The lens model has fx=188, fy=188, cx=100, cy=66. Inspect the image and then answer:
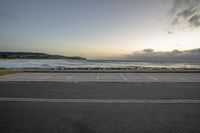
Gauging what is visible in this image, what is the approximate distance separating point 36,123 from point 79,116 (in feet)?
3.96

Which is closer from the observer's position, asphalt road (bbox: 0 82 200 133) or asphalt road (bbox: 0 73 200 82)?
asphalt road (bbox: 0 82 200 133)

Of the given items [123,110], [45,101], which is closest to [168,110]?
[123,110]

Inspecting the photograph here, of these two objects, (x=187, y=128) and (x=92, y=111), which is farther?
(x=92, y=111)

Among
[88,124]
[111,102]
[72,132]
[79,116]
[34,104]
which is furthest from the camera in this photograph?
[111,102]

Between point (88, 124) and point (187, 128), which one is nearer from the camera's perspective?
point (187, 128)

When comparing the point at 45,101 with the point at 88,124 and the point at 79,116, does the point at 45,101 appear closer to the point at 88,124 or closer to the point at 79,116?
the point at 79,116

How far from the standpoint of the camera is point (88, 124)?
15.8 ft

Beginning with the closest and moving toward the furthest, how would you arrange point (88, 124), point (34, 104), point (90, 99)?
point (88, 124), point (34, 104), point (90, 99)

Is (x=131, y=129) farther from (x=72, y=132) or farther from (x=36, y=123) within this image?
(x=36, y=123)

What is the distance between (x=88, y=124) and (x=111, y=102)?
2552 millimetres

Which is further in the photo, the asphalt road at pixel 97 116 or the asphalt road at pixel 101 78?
the asphalt road at pixel 101 78

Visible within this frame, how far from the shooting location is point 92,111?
5969 millimetres

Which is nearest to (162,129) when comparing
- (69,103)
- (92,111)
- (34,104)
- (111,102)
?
(92,111)

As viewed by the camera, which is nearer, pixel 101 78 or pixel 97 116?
pixel 97 116
